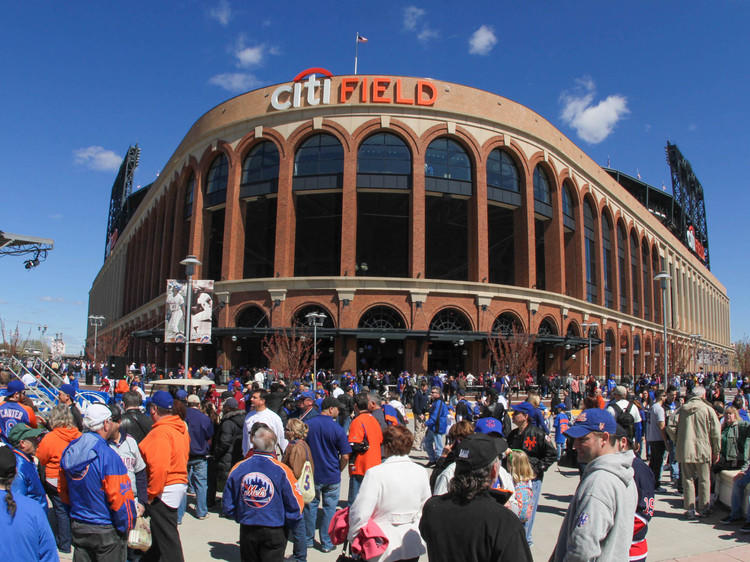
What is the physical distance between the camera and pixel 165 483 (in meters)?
5.76

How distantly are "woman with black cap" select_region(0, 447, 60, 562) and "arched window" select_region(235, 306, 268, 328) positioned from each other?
33258 mm

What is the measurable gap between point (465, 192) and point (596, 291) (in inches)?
754

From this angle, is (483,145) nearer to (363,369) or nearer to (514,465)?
(363,369)

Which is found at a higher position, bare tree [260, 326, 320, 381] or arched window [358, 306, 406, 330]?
arched window [358, 306, 406, 330]

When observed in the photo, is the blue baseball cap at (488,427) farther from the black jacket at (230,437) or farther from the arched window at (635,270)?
the arched window at (635,270)

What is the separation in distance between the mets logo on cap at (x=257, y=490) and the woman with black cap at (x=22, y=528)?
1704 mm

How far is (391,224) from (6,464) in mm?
43433

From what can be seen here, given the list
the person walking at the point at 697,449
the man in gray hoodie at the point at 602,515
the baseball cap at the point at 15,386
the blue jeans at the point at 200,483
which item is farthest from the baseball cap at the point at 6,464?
the person walking at the point at 697,449

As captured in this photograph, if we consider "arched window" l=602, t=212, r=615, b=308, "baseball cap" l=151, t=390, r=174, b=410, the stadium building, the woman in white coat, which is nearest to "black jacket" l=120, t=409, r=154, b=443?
"baseball cap" l=151, t=390, r=174, b=410

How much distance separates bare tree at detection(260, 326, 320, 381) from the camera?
2983 centimetres

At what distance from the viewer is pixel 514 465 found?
549 centimetres

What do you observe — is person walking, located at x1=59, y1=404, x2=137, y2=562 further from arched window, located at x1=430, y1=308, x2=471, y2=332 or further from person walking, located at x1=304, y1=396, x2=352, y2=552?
arched window, located at x1=430, y1=308, x2=471, y2=332

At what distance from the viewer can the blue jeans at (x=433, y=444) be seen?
12523 mm

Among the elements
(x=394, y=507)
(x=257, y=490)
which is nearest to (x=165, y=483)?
(x=257, y=490)
